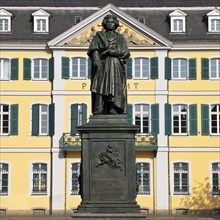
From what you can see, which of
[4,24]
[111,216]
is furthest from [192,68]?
[111,216]

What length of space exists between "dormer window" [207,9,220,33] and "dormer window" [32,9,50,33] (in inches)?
388

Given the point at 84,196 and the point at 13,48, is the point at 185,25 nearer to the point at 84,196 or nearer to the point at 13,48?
the point at 13,48

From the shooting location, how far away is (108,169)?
1397 centimetres

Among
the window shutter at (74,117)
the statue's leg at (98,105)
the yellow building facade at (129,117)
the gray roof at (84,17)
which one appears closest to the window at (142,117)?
the yellow building facade at (129,117)

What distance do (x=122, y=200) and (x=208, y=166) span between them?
1084 inches

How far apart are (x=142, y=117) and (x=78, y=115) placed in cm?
371

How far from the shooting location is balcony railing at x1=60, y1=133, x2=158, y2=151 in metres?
40.0

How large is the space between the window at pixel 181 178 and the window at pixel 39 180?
7484 mm

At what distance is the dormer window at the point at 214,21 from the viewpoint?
42.7 meters

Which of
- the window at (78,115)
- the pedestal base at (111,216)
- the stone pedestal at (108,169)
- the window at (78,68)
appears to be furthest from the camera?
the window at (78,68)

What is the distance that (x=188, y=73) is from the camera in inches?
1640

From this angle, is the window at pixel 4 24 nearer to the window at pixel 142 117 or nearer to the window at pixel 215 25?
the window at pixel 142 117

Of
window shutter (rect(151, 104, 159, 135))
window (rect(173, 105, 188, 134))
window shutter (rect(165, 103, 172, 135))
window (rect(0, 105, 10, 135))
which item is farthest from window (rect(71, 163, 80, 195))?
window (rect(173, 105, 188, 134))

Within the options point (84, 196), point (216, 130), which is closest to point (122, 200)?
point (84, 196)
